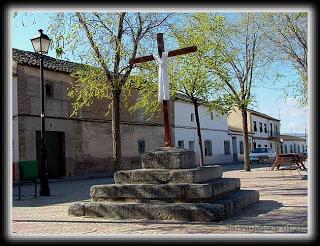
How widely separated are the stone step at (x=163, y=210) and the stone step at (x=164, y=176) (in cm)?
50

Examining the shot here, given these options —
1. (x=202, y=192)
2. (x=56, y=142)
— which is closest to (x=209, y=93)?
(x=56, y=142)

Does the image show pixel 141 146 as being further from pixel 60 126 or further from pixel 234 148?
pixel 234 148

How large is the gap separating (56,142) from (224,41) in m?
9.66

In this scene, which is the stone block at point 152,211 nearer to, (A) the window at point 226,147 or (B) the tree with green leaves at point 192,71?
(B) the tree with green leaves at point 192,71

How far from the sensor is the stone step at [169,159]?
796cm

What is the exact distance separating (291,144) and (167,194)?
6165 centimetres

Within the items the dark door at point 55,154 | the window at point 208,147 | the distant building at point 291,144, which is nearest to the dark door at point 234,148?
the window at point 208,147

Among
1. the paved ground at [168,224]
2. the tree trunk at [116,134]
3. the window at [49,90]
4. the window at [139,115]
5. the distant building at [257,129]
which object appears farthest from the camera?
the distant building at [257,129]

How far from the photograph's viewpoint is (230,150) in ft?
139

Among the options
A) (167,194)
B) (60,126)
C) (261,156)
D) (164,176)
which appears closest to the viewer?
(167,194)

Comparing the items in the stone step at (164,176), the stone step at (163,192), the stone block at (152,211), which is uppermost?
the stone step at (164,176)

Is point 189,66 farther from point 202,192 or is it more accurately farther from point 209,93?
point 202,192

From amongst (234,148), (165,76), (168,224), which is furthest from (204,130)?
(168,224)

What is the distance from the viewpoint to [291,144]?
65.8 metres
